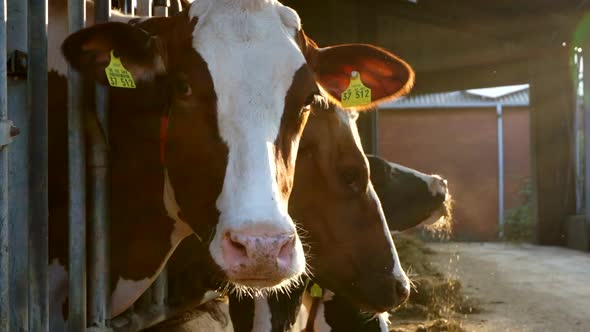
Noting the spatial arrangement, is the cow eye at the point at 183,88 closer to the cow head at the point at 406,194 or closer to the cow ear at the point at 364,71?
the cow ear at the point at 364,71

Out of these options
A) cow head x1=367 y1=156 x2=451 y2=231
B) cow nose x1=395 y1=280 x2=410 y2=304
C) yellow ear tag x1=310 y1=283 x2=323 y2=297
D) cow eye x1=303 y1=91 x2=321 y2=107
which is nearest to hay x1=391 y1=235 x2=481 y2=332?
cow head x1=367 y1=156 x2=451 y2=231

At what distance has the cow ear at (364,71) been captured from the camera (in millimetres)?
4039

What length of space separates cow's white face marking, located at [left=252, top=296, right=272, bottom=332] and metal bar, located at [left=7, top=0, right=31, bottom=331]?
1.68 metres

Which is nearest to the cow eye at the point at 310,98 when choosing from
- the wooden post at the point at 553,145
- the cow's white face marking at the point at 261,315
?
the cow's white face marking at the point at 261,315

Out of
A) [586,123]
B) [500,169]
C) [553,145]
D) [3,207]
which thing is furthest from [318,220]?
[500,169]

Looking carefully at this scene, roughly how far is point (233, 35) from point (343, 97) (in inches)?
40.2

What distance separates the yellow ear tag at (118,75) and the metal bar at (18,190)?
0.47 m

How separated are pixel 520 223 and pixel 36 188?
22.2m

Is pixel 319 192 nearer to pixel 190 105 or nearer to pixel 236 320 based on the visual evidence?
pixel 236 320

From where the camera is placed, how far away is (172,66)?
339 centimetres

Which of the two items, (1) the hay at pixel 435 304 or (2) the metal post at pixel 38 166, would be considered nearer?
(2) the metal post at pixel 38 166

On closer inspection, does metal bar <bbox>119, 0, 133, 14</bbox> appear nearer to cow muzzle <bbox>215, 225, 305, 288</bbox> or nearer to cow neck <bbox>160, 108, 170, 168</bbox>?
cow neck <bbox>160, 108, 170, 168</bbox>

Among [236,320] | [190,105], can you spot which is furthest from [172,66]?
[236,320]

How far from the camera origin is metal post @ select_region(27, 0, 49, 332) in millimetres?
2953
